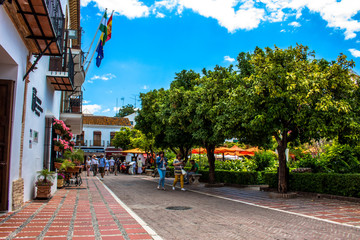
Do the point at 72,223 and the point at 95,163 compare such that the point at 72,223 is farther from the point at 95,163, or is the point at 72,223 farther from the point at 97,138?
the point at 97,138

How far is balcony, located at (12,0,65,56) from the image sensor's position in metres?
7.19

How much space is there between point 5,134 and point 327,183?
11.1 metres

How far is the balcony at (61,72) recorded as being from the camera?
40.8 feet

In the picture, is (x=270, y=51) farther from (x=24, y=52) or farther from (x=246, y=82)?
(x=24, y=52)


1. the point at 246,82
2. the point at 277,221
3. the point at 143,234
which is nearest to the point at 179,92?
the point at 246,82

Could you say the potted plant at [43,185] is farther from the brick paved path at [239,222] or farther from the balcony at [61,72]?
the balcony at [61,72]

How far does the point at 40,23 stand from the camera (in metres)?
7.81

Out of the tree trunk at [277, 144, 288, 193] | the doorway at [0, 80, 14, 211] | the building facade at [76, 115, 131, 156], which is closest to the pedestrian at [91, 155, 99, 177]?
the tree trunk at [277, 144, 288, 193]

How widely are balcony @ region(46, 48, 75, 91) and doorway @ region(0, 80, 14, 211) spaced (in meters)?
4.40

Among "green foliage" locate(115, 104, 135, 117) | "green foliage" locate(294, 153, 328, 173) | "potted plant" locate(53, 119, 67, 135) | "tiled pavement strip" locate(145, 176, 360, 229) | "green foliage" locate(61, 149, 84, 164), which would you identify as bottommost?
"tiled pavement strip" locate(145, 176, 360, 229)

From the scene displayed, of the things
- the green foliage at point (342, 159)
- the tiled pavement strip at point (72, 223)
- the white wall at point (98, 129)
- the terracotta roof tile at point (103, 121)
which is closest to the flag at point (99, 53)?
the tiled pavement strip at point (72, 223)

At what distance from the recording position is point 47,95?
13.0 metres

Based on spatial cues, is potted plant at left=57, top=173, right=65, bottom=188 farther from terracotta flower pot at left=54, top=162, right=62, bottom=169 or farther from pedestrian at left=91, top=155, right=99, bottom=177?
pedestrian at left=91, top=155, right=99, bottom=177

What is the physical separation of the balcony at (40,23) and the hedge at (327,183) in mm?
10428
